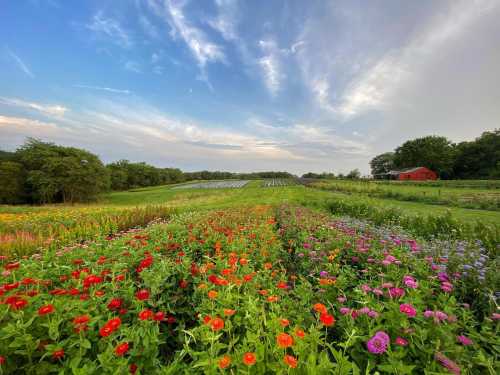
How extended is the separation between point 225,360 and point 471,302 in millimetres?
3826

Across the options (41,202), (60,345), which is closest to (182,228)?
(60,345)

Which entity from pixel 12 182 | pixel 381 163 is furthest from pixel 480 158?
pixel 12 182

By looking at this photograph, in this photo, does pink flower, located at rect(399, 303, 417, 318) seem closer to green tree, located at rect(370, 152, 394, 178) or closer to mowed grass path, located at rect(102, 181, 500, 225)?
mowed grass path, located at rect(102, 181, 500, 225)

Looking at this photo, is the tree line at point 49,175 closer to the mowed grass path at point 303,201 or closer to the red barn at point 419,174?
the mowed grass path at point 303,201

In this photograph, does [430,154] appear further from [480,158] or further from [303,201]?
[303,201]

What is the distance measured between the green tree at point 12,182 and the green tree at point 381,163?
357 ft

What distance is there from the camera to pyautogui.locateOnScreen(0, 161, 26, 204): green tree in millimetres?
27625

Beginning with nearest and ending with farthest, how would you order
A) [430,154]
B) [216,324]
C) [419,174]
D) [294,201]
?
[216,324] → [294,201] → [419,174] → [430,154]

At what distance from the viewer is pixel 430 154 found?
191 ft

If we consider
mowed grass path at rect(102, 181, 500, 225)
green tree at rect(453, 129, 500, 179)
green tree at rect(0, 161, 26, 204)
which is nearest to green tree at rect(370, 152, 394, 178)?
green tree at rect(453, 129, 500, 179)

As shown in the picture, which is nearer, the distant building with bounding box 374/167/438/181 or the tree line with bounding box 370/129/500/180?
the tree line with bounding box 370/129/500/180

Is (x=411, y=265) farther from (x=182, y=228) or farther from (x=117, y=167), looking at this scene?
(x=117, y=167)

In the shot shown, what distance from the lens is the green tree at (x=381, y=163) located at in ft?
295

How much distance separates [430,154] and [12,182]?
94.1m
